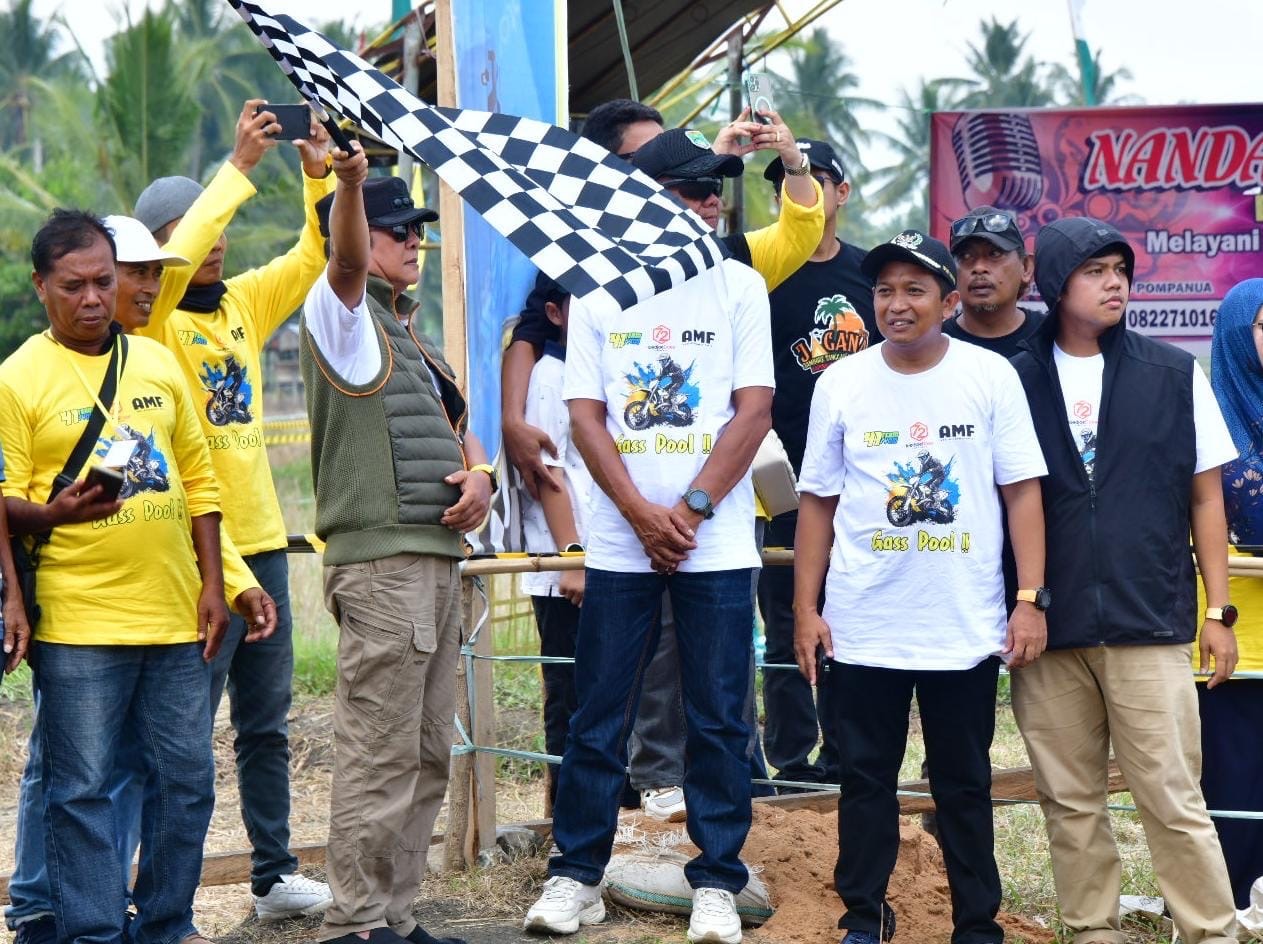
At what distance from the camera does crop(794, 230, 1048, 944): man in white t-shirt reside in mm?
4359

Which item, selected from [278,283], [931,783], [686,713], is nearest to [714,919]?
[686,713]

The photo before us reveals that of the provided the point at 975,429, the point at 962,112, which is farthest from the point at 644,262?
the point at 962,112

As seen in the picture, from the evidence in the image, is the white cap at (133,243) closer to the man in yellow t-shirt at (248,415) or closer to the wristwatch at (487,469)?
the man in yellow t-shirt at (248,415)

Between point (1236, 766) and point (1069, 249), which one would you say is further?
point (1236, 766)

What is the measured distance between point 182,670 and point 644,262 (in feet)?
5.37

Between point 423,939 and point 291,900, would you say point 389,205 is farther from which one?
point 291,900

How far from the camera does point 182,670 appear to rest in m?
4.25

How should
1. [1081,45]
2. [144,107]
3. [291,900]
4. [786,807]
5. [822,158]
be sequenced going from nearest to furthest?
[291,900] < [786,807] < [822,158] < [1081,45] < [144,107]

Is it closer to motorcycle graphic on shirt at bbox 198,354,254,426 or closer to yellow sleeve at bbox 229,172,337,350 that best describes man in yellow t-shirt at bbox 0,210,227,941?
motorcycle graphic on shirt at bbox 198,354,254,426

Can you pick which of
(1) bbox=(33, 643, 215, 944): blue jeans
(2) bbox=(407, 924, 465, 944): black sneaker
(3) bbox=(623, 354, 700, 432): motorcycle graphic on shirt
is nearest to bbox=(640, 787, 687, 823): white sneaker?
(2) bbox=(407, 924, 465, 944): black sneaker

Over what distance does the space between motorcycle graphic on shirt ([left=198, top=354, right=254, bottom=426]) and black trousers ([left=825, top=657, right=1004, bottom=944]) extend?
1987mm

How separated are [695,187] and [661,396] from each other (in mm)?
727

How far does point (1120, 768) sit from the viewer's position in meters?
4.41

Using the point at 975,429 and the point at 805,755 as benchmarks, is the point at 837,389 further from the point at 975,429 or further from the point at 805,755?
the point at 805,755
